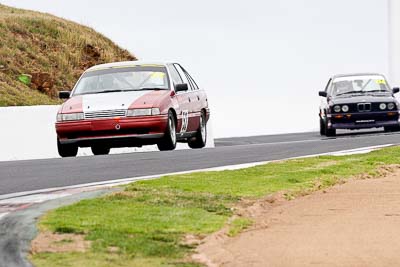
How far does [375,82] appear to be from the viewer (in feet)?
104

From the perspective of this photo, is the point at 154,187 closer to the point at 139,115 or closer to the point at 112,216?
the point at 112,216

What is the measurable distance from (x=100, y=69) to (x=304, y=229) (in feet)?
44.2

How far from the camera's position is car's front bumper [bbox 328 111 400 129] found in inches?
1185

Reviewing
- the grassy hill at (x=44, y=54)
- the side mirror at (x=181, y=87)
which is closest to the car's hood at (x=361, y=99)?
the side mirror at (x=181, y=87)

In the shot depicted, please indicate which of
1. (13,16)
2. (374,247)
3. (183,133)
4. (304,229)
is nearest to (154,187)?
(304,229)

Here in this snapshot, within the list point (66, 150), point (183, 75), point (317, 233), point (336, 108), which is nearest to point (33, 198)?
point (317, 233)

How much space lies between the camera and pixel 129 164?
Result: 18.5 m

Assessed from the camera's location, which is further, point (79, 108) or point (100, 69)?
point (100, 69)

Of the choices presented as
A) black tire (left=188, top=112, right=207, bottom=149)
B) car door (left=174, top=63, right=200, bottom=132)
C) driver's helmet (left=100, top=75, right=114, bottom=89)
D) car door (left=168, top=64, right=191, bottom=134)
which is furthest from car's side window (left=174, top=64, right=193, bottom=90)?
driver's helmet (left=100, top=75, right=114, bottom=89)

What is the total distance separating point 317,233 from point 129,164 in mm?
8720

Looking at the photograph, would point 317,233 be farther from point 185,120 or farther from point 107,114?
point 185,120

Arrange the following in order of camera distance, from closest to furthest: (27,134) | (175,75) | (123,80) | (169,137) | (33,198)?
(33,198)
(169,137)
(123,80)
(175,75)
(27,134)

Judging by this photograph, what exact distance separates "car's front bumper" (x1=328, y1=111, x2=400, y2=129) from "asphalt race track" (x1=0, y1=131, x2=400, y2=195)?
5.77m

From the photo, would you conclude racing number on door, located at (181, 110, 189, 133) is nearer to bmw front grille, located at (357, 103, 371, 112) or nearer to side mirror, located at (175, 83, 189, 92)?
side mirror, located at (175, 83, 189, 92)
